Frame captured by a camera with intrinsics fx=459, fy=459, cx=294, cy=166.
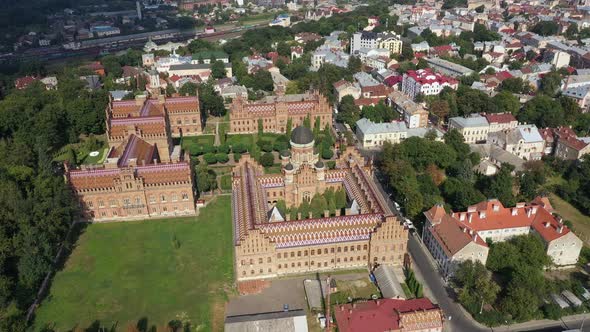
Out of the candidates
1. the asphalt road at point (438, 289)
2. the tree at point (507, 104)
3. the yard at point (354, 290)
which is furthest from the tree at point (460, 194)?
the tree at point (507, 104)

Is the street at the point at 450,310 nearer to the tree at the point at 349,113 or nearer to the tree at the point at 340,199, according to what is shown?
the tree at the point at 340,199

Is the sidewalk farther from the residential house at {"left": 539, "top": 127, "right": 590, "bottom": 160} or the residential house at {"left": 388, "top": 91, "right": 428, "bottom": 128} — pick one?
the residential house at {"left": 388, "top": 91, "right": 428, "bottom": 128}

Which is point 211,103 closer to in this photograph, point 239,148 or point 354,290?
point 239,148

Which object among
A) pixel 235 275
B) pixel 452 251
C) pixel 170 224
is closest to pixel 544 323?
pixel 452 251

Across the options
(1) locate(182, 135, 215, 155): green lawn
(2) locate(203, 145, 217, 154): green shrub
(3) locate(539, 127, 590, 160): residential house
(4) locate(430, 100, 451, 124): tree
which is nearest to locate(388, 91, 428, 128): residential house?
(4) locate(430, 100, 451, 124): tree

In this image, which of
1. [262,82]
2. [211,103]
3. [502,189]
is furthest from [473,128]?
[262,82]

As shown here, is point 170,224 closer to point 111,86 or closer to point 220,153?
point 220,153
